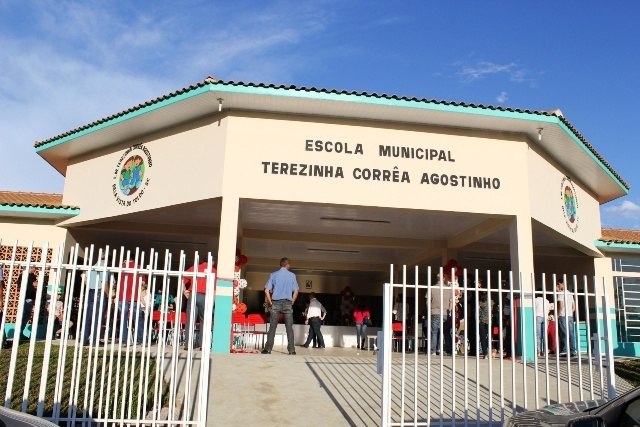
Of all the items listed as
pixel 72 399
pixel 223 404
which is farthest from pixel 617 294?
pixel 72 399

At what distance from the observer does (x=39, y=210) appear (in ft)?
41.7

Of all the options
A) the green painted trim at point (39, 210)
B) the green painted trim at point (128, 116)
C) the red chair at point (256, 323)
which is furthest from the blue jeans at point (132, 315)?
the green painted trim at point (39, 210)

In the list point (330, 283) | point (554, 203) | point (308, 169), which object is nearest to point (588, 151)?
point (554, 203)

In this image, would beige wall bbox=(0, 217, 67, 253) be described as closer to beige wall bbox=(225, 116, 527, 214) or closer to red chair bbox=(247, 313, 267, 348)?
red chair bbox=(247, 313, 267, 348)

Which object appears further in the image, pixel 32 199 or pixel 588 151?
pixel 32 199

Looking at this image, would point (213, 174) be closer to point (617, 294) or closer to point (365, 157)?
point (365, 157)

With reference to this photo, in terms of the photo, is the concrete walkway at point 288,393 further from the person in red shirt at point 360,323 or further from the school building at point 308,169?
the person in red shirt at point 360,323

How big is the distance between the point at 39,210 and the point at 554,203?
38.1 feet

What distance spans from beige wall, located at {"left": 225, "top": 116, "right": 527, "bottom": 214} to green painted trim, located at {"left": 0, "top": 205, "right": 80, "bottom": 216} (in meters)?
4.65

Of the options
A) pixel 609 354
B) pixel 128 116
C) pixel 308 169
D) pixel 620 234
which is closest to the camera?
pixel 609 354

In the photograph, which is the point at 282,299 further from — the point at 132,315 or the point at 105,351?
the point at 105,351

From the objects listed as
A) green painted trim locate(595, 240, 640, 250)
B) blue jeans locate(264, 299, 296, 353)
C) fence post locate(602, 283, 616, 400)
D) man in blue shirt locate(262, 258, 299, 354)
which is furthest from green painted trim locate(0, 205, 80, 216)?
green painted trim locate(595, 240, 640, 250)

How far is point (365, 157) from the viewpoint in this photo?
10.9 meters

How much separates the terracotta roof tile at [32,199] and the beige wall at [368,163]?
16.6 ft
